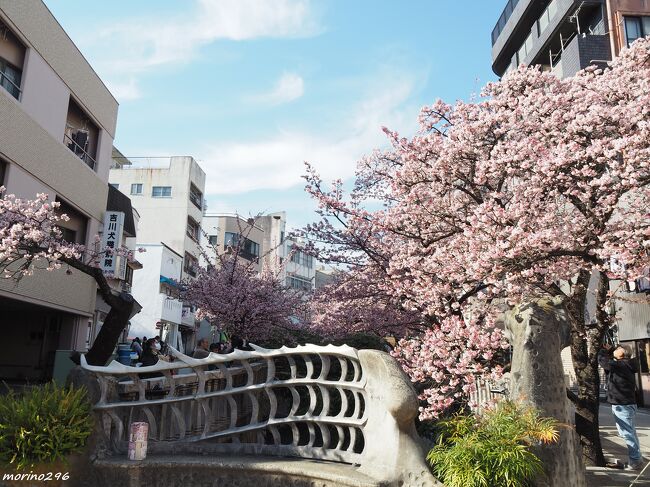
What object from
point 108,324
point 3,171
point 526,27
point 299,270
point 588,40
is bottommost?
point 108,324

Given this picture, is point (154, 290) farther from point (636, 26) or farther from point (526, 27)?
point (636, 26)

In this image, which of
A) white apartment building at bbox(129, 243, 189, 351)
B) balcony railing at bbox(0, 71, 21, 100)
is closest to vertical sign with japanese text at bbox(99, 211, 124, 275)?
balcony railing at bbox(0, 71, 21, 100)

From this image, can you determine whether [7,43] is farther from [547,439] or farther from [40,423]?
[547,439]

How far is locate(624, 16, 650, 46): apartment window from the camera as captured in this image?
23.1 metres

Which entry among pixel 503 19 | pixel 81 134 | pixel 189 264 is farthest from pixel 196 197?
pixel 503 19

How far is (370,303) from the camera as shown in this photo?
1362cm

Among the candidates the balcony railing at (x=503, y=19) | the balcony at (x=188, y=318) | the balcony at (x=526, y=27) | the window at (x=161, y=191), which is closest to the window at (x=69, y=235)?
the balcony at (x=188, y=318)

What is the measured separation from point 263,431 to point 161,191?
38026 mm

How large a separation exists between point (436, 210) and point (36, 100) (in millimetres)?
12062

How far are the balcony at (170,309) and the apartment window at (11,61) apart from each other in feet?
79.0

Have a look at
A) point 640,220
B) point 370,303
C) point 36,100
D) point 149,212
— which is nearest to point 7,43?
point 36,100

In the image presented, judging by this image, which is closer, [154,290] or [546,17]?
[546,17]

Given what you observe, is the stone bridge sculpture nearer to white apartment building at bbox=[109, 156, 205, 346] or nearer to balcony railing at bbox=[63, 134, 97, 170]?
balcony railing at bbox=[63, 134, 97, 170]

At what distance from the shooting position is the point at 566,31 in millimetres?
26641
